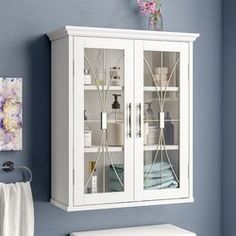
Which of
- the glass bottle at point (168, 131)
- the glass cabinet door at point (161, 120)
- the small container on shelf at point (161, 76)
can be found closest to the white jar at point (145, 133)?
the glass cabinet door at point (161, 120)

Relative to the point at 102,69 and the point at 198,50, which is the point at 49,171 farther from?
the point at 198,50

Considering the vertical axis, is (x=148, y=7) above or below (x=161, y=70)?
above

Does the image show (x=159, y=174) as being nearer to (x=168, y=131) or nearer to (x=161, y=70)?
(x=168, y=131)

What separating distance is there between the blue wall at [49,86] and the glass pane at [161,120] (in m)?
0.33

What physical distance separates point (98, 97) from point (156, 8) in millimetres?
699

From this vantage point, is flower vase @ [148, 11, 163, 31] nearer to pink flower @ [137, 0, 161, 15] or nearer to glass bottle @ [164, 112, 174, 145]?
pink flower @ [137, 0, 161, 15]

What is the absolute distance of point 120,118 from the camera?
297 cm

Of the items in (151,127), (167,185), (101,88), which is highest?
(101,88)

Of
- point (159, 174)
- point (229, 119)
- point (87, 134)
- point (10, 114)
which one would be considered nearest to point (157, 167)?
point (159, 174)

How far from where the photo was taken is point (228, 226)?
3.54 m

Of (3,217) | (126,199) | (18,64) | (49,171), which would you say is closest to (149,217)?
(126,199)

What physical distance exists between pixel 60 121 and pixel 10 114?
0.26 meters

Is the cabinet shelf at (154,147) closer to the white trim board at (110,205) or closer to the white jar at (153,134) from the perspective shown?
the white jar at (153,134)

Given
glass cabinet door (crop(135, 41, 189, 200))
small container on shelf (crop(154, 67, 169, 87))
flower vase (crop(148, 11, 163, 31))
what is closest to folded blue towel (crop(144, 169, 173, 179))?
glass cabinet door (crop(135, 41, 189, 200))
